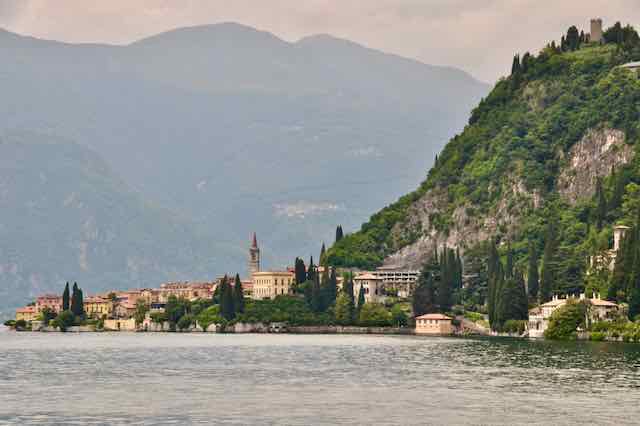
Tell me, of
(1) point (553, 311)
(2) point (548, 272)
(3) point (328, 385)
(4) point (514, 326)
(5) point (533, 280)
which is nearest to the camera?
(3) point (328, 385)

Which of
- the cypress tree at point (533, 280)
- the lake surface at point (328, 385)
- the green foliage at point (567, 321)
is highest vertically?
the cypress tree at point (533, 280)

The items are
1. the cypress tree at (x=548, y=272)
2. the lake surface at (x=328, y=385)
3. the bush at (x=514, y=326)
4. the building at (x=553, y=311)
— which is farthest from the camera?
the cypress tree at (x=548, y=272)

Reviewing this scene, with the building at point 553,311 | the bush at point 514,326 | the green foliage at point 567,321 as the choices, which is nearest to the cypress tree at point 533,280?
the building at point 553,311

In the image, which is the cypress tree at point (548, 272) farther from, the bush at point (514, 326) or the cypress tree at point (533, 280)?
the bush at point (514, 326)

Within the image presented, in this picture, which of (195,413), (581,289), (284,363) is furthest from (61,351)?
(195,413)

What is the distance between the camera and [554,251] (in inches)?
7648

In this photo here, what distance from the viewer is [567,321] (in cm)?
16600

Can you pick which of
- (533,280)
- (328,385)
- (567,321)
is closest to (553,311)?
(567,321)

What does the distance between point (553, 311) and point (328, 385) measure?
2882 inches

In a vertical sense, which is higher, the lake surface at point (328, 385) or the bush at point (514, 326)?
the bush at point (514, 326)

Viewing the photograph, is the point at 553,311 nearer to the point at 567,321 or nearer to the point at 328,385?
the point at 567,321

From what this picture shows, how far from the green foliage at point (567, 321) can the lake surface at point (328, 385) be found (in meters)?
12.1

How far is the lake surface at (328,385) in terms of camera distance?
3339 inches

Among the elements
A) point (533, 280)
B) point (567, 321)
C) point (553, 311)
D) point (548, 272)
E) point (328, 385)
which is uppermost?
point (548, 272)
